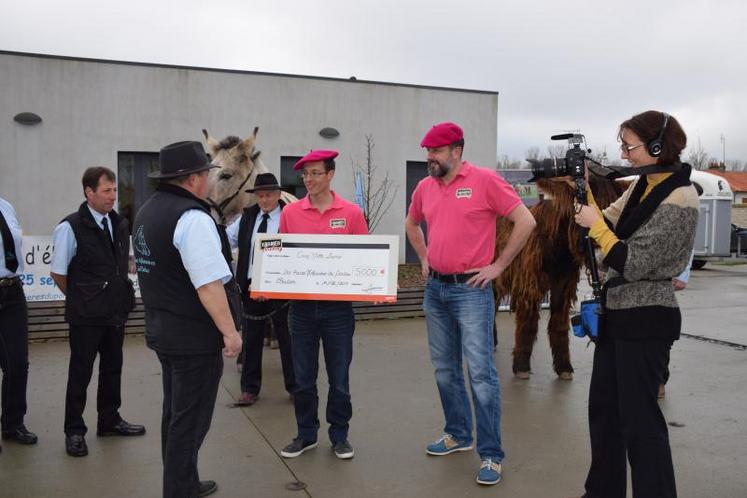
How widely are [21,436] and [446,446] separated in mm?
3109

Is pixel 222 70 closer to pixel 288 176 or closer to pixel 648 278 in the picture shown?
pixel 288 176

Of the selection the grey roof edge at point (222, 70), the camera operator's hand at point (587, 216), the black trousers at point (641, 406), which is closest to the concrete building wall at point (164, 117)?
the grey roof edge at point (222, 70)

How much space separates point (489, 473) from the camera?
419 centimetres

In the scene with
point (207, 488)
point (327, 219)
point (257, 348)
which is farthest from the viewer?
point (257, 348)

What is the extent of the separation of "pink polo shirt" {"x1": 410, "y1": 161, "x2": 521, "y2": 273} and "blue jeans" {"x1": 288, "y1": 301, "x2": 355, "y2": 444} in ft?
2.68

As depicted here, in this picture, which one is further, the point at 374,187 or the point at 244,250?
the point at 374,187

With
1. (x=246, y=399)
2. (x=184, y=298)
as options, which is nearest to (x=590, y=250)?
(x=184, y=298)

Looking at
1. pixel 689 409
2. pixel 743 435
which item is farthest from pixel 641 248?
pixel 689 409

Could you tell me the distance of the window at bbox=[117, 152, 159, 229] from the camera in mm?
14625

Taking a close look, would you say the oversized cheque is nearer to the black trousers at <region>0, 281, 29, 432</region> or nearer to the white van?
the black trousers at <region>0, 281, 29, 432</region>

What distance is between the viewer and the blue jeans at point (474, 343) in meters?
4.29

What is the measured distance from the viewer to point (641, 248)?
128 inches

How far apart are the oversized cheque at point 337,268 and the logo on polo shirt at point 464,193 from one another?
0.54 meters

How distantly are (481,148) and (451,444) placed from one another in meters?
13.9
